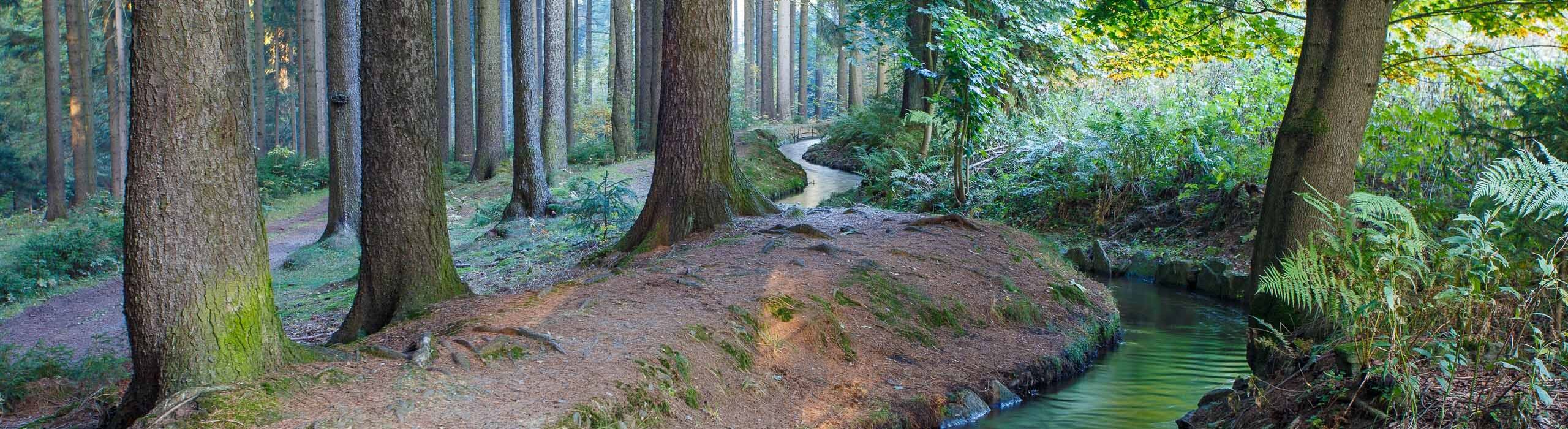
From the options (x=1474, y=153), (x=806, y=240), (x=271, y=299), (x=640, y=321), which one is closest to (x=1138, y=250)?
(x=1474, y=153)

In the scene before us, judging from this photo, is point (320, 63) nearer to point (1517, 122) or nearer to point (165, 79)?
point (165, 79)

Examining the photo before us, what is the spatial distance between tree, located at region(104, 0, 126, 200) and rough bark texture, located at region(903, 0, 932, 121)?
60.1 ft

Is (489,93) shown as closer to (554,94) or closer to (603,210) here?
(554,94)

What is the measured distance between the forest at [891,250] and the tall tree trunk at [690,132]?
0.12 ft

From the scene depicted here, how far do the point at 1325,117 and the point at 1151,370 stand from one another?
10.5ft

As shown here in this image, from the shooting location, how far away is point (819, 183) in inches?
910

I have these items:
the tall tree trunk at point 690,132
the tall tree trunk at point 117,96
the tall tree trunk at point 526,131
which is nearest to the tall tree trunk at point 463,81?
the tall tree trunk at point 526,131

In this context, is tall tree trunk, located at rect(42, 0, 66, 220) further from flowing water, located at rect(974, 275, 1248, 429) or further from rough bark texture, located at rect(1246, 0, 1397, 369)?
rough bark texture, located at rect(1246, 0, 1397, 369)

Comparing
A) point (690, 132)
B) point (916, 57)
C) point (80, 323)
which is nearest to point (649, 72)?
point (916, 57)

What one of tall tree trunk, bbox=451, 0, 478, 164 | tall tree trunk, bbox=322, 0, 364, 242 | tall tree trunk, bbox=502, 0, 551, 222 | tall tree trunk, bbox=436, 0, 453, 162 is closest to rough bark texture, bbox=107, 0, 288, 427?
tall tree trunk, bbox=322, 0, 364, 242

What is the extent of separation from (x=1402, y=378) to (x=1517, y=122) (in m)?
3.27

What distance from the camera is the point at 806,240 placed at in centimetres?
941

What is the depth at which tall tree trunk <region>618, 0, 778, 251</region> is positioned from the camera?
9.98 metres

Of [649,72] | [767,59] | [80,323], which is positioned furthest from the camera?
[767,59]
